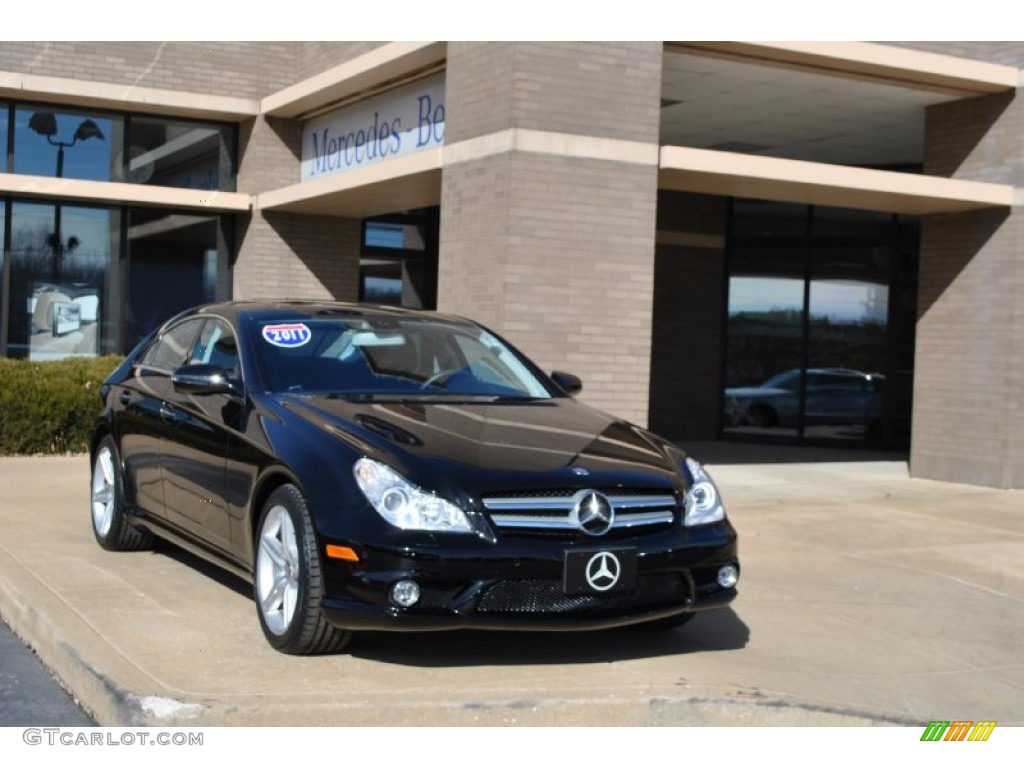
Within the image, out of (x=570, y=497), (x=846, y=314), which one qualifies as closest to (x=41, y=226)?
(x=846, y=314)

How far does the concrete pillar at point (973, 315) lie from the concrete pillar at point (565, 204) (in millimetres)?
3815

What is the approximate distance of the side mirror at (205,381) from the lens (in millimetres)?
6234

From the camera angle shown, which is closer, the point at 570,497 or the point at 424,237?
the point at 570,497

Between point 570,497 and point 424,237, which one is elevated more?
point 424,237

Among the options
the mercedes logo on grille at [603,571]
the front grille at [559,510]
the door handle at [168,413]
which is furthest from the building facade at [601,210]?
the mercedes logo on grille at [603,571]

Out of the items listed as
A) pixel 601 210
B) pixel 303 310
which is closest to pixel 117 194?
pixel 601 210

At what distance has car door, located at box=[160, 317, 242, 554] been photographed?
20.6 ft

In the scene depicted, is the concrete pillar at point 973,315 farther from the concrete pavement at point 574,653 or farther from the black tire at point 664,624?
the black tire at point 664,624

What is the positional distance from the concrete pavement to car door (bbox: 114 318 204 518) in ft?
1.53

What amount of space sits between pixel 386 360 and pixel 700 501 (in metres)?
1.77

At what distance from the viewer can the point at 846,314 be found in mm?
17047

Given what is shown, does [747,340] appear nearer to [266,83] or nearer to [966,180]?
[966,180]

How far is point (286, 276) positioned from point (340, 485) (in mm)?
11332

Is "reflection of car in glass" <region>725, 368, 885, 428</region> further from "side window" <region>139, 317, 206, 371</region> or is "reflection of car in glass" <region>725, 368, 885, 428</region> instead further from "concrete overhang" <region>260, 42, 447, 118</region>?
"side window" <region>139, 317, 206, 371</region>
